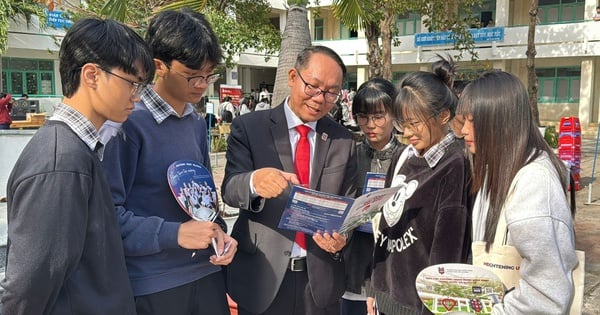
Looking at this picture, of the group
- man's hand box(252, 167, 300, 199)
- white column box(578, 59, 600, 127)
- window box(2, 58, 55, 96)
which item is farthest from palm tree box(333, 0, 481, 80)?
window box(2, 58, 55, 96)

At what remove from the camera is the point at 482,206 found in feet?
5.77

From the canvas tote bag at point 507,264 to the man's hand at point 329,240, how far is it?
514 millimetres

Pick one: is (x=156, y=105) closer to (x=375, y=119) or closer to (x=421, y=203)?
(x=421, y=203)

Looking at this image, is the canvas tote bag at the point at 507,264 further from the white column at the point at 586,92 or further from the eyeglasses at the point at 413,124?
the white column at the point at 586,92

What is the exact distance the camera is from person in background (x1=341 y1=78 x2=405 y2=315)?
2.59 meters

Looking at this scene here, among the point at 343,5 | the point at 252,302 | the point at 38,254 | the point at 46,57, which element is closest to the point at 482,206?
the point at 252,302

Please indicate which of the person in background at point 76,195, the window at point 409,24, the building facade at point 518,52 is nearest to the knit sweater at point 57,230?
the person in background at point 76,195

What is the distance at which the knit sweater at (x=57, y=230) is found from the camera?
1273 mm

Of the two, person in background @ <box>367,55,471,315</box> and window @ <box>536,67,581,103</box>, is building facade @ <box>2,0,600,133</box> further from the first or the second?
person in background @ <box>367,55,471,315</box>

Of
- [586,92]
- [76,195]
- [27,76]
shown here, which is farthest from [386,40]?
[27,76]

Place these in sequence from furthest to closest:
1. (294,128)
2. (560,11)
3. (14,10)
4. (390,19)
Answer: (560,11) → (14,10) → (390,19) → (294,128)

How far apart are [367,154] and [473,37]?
2078cm

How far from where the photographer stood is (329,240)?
1.91 metres

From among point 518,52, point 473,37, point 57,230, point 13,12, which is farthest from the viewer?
point 473,37
